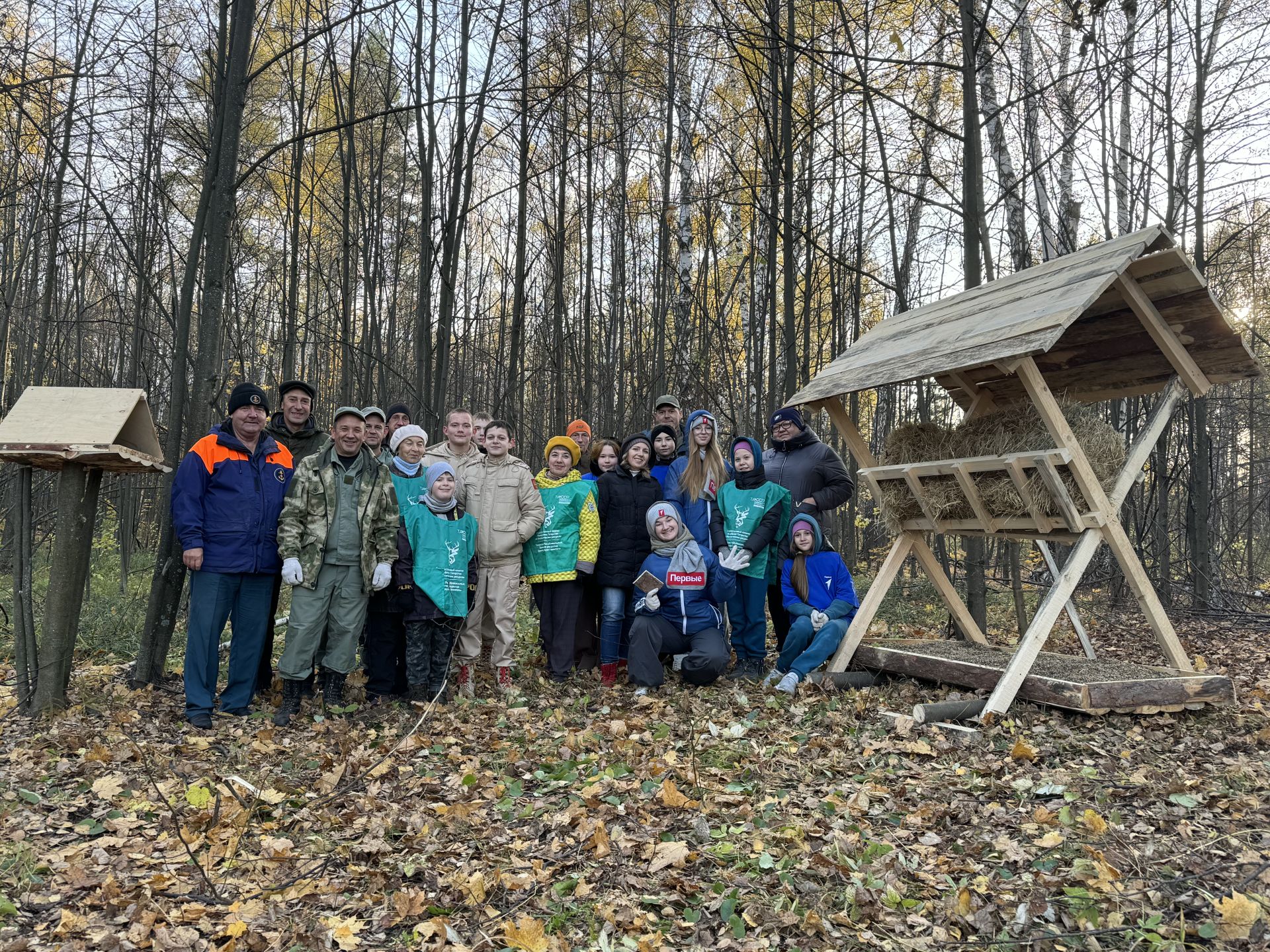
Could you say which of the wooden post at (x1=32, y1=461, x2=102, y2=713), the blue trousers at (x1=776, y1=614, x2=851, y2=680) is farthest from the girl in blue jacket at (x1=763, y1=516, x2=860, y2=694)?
the wooden post at (x1=32, y1=461, x2=102, y2=713)

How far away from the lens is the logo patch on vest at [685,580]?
671 cm

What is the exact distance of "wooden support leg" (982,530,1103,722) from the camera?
5.11 meters

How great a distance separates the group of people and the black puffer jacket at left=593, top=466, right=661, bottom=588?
0.05 feet

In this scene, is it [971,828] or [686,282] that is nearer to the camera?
[971,828]

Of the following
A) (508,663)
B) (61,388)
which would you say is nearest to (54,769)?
(61,388)

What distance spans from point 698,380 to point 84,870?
919 cm

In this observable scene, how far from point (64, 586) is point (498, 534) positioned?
10.0 feet

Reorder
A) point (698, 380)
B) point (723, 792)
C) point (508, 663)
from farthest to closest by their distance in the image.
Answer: point (698, 380) → point (508, 663) → point (723, 792)

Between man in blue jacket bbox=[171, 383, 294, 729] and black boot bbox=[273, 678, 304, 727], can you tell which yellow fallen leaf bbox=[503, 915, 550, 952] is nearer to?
black boot bbox=[273, 678, 304, 727]

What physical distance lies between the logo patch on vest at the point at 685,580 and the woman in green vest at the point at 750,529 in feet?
1.39

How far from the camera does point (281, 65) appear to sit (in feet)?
39.3

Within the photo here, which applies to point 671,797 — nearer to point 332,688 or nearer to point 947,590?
point 332,688

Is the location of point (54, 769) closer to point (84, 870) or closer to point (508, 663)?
point (84, 870)

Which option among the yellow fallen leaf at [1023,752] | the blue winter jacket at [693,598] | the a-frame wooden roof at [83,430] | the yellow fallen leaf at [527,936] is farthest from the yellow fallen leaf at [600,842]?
the a-frame wooden roof at [83,430]
